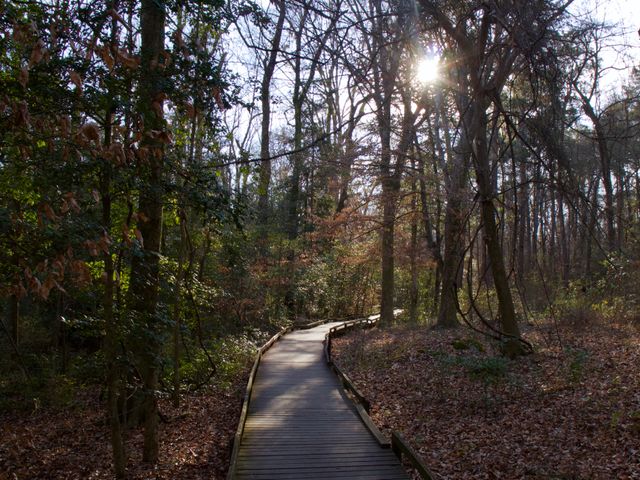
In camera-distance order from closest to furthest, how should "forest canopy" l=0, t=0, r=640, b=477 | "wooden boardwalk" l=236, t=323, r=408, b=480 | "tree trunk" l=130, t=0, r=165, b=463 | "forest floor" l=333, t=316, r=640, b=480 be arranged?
"forest canopy" l=0, t=0, r=640, b=477, "tree trunk" l=130, t=0, r=165, b=463, "forest floor" l=333, t=316, r=640, b=480, "wooden boardwalk" l=236, t=323, r=408, b=480

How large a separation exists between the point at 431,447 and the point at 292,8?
6578mm

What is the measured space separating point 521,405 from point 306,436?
3747mm

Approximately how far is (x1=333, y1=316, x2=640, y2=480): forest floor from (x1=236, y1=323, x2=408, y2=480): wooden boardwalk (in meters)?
0.71

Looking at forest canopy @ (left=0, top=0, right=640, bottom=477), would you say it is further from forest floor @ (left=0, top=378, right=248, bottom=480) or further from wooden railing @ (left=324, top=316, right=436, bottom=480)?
wooden railing @ (left=324, top=316, right=436, bottom=480)

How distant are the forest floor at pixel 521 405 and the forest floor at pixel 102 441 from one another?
3.19m

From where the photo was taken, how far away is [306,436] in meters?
7.99

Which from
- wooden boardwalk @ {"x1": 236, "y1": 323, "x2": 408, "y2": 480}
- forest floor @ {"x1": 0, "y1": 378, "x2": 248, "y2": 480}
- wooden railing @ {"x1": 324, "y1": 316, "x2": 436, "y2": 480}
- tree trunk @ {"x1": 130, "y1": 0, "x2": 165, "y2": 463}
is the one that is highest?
tree trunk @ {"x1": 130, "y1": 0, "x2": 165, "y2": 463}

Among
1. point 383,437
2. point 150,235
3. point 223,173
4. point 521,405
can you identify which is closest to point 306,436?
point 383,437

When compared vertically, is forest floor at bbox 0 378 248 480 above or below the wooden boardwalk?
below

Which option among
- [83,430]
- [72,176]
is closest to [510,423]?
[72,176]

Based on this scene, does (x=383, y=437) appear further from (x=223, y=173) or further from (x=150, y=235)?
(x=223, y=173)

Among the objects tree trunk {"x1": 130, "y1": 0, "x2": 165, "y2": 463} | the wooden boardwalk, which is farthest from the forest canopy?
the wooden boardwalk

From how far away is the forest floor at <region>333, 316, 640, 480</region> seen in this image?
618cm

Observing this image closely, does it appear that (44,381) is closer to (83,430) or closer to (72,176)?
(83,430)
